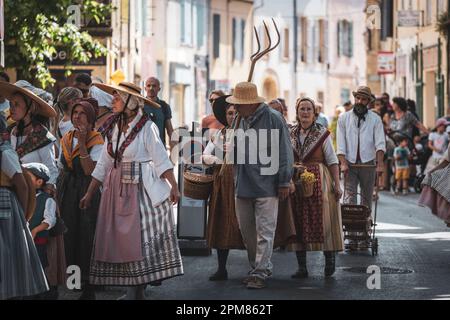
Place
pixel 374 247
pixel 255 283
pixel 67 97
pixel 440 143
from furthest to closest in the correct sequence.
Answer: pixel 440 143, pixel 374 247, pixel 67 97, pixel 255 283

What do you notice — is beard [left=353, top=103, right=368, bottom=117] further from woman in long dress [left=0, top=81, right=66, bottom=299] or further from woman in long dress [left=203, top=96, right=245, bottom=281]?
woman in long dress [left=0, top=81, right=66, bottom=299]

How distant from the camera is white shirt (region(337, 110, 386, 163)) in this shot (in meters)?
17.2

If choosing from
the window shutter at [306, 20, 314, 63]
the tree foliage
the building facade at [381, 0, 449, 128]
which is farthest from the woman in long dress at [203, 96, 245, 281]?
the window shutter at [306, 20, 314, 63]

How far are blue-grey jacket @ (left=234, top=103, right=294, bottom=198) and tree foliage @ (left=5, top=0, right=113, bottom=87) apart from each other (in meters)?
10.2

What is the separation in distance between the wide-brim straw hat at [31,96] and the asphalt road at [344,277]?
1.77 m

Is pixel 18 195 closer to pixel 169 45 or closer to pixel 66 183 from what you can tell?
pixel 66 183

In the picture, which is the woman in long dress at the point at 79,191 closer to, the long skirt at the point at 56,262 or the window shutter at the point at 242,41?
the long skirt at the point at 56,262

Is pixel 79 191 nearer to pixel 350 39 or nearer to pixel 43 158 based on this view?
pixel 43 158

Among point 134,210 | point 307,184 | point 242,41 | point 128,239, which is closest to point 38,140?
point 134,210

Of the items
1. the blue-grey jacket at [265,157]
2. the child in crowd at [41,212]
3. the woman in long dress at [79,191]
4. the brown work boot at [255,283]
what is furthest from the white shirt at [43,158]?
the brown work boot at [255,283]

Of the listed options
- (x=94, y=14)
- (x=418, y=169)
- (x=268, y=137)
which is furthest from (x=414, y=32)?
(x=268, y=137)

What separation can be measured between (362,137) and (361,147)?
12 centimetres

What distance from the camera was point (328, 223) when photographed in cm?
1423

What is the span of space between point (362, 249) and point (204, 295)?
430 cm
